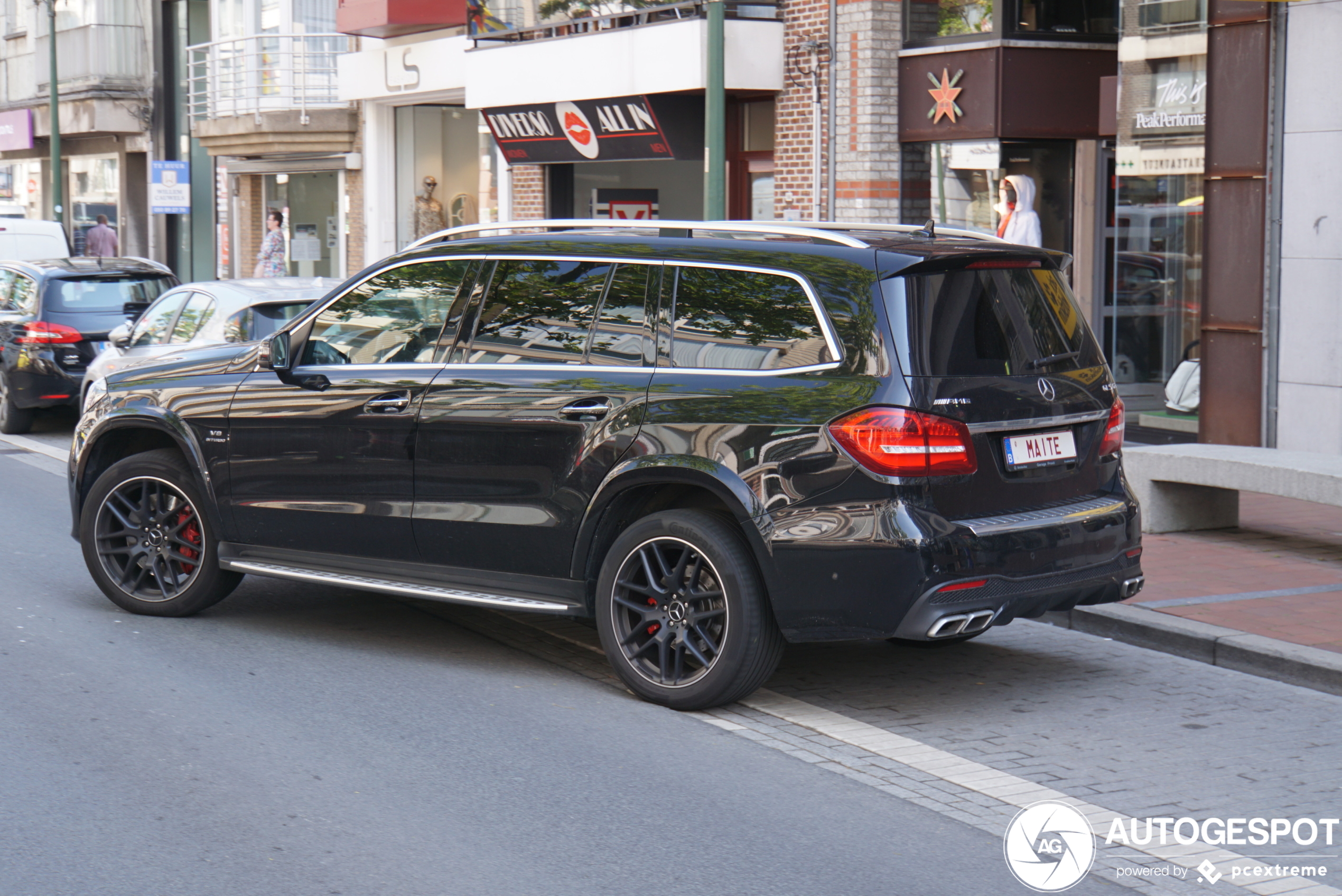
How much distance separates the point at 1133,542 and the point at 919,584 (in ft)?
4.08

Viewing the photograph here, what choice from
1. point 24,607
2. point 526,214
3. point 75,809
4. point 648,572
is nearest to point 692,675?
point 648,572

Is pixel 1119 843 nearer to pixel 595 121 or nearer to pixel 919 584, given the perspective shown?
pixel 919 584

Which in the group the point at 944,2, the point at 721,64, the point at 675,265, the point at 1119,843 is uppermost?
the point at 944,2

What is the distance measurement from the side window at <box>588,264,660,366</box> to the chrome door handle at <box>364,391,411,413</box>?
860mm

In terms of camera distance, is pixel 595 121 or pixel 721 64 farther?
pixel 595 121

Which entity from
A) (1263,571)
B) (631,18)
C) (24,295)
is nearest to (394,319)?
(1263,571)

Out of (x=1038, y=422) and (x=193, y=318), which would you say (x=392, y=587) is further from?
(x=193, y=318)

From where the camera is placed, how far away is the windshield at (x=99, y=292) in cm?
1526

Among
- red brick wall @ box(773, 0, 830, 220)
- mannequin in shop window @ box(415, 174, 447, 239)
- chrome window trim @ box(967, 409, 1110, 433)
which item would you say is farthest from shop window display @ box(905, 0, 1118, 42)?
mannequin in shop window @ box(415, 174, 447, 239)

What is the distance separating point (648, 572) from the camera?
6.17 m

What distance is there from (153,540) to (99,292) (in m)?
8.56

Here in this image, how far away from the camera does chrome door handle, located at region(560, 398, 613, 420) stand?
625 cm

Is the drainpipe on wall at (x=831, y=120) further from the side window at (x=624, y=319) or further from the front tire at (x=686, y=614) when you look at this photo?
the front tire at (x=686, y=614)

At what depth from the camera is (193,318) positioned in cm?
1260
